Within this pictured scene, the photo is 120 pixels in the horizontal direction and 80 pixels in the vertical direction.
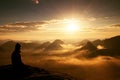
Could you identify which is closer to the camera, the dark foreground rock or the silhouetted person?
the dark foreground rock

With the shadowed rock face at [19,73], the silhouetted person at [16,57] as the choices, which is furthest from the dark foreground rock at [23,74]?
the silhouetted person at [16,57]

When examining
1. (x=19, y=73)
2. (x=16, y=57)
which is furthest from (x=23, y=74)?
(x=16, y=57)

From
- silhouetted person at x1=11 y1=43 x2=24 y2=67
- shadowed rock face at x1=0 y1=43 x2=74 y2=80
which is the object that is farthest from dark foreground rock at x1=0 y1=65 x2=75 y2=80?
silhouetted person at x1=11 y1=43 x2=24 y2=67

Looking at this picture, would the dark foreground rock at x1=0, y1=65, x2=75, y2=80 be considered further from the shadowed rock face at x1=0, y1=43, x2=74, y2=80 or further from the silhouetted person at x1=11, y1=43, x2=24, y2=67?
the silhouetted person at x1=11, y1=43, x2=24, y2=67

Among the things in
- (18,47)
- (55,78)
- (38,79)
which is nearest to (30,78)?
(38,79)

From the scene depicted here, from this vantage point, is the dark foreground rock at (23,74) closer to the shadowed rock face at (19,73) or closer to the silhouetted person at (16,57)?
the shadowed rock face at (19,73)

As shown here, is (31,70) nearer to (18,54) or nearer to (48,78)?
(18,54)

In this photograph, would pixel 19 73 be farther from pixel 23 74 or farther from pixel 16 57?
pixel 16 57

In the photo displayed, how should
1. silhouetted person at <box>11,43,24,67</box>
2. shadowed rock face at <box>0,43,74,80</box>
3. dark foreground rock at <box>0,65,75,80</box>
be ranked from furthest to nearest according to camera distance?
silhouetted person at <box>11,43,24,67</box>
shadowed rock face at <box>0,43,74,80</box>
dark foreground rock at <box>0,65,75,80</box>

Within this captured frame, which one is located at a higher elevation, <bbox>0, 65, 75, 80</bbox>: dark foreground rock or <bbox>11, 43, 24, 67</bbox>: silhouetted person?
<bbox>11, 43, 24, 67</bbox>: silhouetted person

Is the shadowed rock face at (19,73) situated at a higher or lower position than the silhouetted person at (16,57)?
lower

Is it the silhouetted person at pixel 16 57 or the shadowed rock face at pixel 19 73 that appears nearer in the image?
the shadowed rock face at pixel 19 73

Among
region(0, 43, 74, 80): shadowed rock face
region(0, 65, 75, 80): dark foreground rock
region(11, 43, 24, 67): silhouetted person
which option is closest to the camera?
region(0, 65, 75, 80): dark foreground rock

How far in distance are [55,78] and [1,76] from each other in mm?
13759
